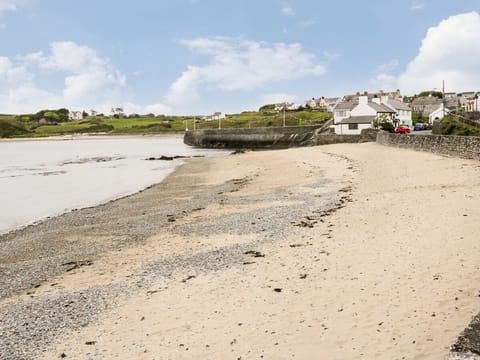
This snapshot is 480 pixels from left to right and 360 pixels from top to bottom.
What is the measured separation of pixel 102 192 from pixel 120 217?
35.4ft

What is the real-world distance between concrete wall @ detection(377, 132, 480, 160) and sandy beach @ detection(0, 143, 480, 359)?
8850 mm

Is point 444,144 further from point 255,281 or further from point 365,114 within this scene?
point 365,114

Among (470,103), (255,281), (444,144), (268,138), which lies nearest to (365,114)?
(268,138)

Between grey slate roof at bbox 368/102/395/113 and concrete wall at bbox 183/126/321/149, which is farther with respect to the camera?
grey slate roof at bbox 368/102/395/113

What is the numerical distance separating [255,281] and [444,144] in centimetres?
2467

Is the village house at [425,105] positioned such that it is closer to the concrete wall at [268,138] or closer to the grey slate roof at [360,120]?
the grey slate roof at [360,120]

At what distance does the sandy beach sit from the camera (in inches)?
235

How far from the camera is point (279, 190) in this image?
21.3m

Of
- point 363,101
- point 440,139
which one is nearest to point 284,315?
point 440,139

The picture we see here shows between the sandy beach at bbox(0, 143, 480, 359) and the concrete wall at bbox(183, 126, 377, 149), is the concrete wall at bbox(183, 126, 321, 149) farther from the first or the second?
the sandy beach at bbox(0, 143, 480, 359)

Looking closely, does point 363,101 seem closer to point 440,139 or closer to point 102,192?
point 440,139

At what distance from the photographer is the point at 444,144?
28844 mm

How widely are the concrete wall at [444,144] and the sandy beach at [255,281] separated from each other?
29.0 ft

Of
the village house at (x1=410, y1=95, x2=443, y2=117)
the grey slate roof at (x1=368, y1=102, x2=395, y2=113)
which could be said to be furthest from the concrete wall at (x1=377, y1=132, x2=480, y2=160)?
the village house at (x1=410, y1=95, x2=443, y2=117)
